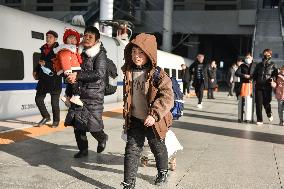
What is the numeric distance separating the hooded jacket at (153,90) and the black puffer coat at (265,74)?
5.73 metres

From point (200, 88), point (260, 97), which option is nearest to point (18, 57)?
point (260, 97)

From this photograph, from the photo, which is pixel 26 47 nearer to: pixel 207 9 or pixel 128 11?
pixel 128 11

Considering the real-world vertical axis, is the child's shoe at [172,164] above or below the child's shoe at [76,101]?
below

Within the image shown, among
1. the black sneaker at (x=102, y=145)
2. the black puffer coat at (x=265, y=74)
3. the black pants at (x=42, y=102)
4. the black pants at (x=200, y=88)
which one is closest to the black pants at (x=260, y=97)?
the black puffer coat at (x=265, y=74)

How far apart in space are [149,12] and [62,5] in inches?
370

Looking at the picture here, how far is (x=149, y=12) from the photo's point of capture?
38875 mm

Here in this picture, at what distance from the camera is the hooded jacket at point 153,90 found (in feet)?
12.3

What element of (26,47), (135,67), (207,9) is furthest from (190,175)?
(207,9)

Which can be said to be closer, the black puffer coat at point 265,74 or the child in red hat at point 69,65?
the child in red hat at point 69,65

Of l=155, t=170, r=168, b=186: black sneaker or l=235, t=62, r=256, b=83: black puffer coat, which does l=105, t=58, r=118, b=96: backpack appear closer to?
l=155, t=170, r=168, b=186: black sneaker

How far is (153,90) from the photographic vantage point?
3.86m

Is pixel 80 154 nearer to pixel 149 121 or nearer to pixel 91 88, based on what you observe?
pixel 91 88

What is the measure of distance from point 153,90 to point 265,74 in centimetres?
601

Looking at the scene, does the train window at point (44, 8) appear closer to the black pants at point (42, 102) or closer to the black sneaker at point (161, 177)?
the black pants at point (42, 102)
